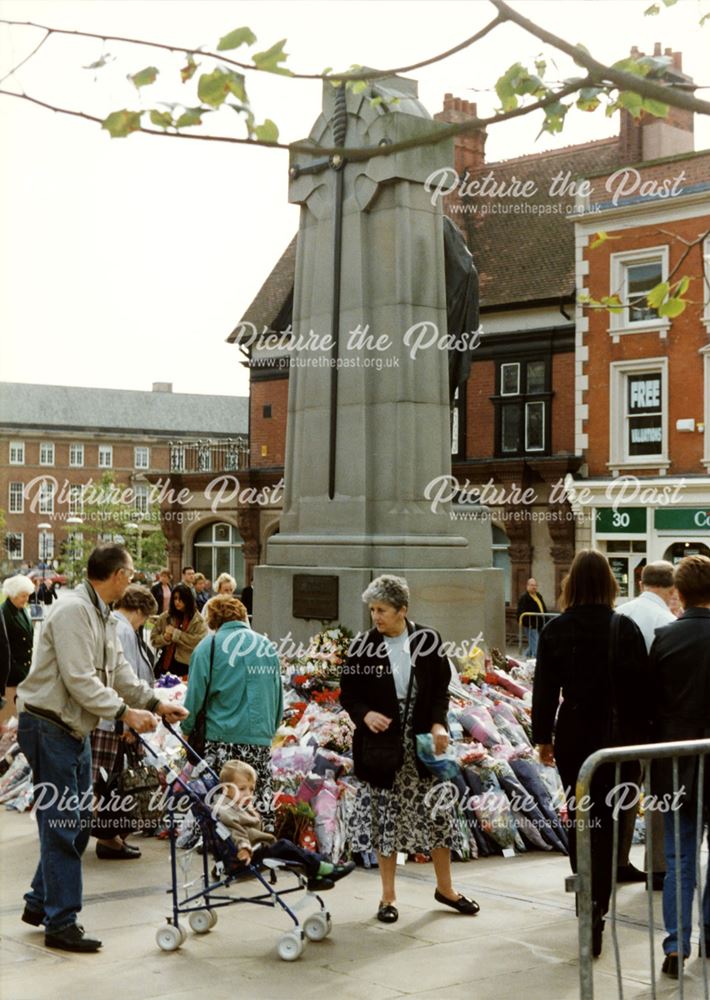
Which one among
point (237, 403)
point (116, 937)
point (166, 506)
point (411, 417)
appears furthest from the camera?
point (237, 403)

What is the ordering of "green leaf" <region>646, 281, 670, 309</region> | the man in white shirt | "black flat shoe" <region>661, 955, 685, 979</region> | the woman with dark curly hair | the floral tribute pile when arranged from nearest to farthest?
"green leaf" <region>646, 281, 670, 309</region>
"black flat shoe" <region>661, 955, 685, 979</region>
the man in white shirt
the floral tribute pile
the woman with dark curly hair

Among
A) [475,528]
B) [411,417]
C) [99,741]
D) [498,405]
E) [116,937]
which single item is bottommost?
[116,937]

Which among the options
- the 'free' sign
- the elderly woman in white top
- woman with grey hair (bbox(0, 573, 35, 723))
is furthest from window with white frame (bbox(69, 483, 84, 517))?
the elderly woman in white top

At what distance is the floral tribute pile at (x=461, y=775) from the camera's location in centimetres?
975

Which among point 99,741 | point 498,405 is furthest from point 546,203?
point 99,741

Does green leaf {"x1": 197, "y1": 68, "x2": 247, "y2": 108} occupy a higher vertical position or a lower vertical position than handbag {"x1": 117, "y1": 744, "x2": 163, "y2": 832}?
higher

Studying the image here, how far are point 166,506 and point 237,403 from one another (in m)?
74.6

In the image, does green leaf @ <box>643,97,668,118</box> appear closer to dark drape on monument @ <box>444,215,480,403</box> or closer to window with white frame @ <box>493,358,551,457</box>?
dark drape on monument @ <box>444,215,480,403</box>

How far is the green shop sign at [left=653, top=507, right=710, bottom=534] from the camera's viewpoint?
110 ft

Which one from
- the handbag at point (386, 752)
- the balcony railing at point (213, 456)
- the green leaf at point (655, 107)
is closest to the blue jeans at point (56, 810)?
the handbag at point (386, 752)

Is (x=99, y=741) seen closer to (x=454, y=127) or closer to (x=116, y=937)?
(x=116, y=937)

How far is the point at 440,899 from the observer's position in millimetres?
8133

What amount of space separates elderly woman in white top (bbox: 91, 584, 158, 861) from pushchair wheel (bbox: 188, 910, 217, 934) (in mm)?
2122

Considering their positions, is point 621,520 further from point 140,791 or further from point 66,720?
point 66,720
